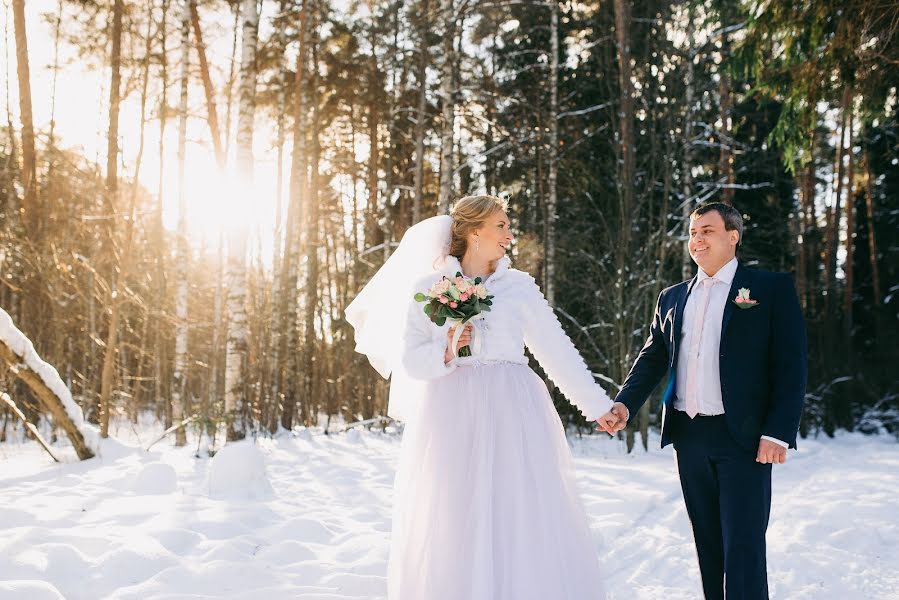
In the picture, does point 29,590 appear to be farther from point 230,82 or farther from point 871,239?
point 871,239

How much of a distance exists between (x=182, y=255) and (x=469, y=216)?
11.3 m

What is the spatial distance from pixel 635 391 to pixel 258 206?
55.5 feet

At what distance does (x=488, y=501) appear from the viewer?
3328mm

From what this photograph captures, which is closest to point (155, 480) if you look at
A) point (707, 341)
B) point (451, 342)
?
point (451, 342)

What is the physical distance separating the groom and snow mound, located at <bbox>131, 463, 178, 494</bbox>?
5241mm

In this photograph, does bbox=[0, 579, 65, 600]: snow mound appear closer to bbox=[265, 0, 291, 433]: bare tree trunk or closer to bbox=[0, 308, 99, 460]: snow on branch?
bbox=[0, 308, 99, 460]: snow on branch

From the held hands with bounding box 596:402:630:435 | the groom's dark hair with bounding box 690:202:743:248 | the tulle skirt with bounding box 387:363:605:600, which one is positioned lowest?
the tulle skirt with bounding box 387:363:605:600

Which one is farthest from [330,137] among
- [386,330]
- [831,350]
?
[386,330]

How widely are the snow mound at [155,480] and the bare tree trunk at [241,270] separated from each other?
286 centimetres

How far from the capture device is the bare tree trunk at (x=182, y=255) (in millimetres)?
12547

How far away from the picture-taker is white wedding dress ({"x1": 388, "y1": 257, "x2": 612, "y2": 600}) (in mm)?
3268

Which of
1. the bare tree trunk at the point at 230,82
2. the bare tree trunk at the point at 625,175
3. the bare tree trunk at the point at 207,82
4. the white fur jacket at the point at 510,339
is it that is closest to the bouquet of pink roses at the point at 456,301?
the white fur jacket at the point at 510,339

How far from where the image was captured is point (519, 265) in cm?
1494

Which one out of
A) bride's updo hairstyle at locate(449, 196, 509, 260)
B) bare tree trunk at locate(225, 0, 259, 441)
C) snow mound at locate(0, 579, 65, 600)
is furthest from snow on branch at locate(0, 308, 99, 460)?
Result: bride's updo hairstyle at locate(449, 196, 509, 260)
